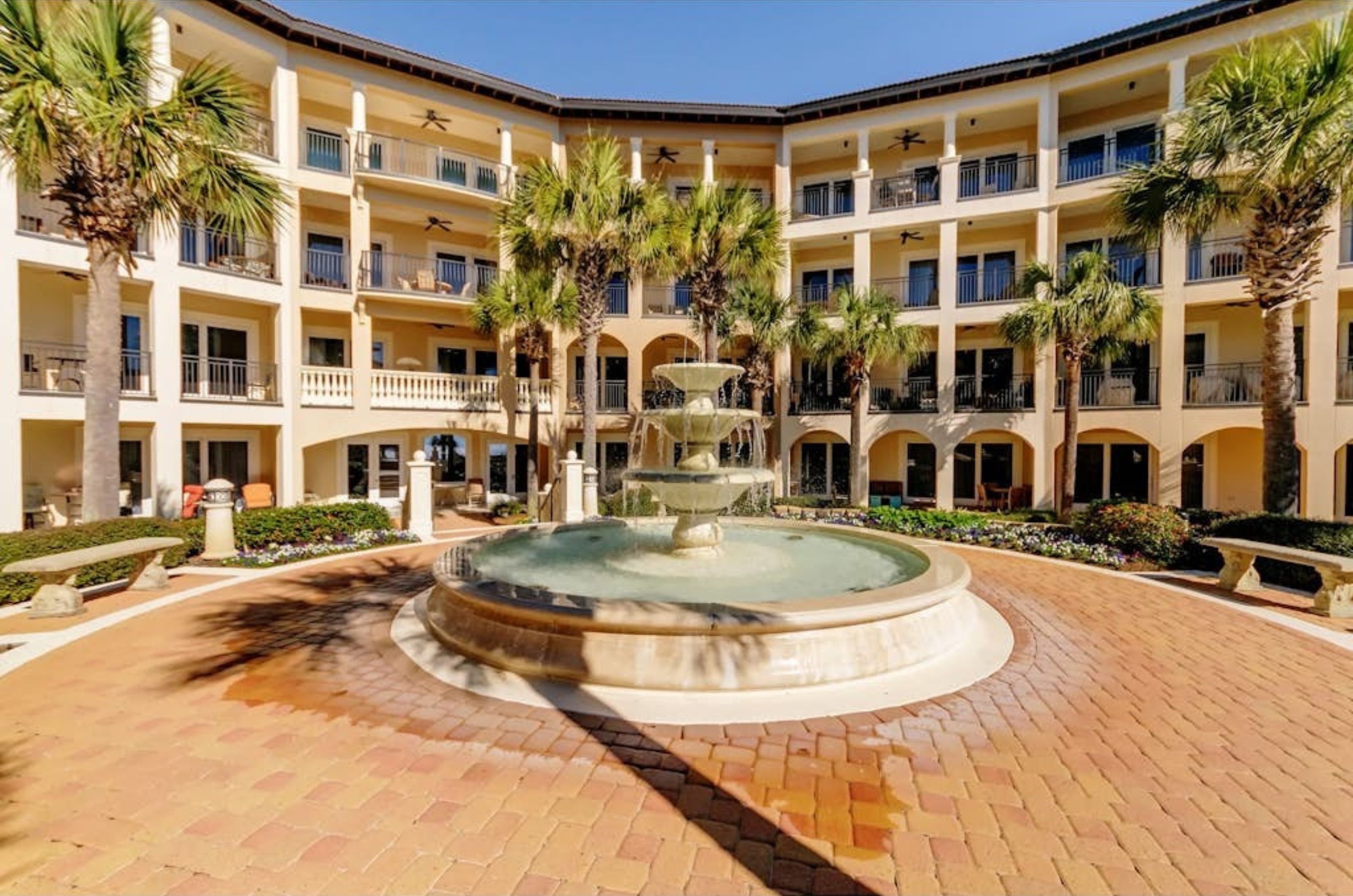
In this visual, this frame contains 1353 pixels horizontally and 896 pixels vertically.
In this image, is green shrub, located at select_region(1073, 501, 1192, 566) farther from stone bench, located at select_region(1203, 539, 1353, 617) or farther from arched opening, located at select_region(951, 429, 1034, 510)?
arched opening, located at select_region(951, 429, 1034, 510)

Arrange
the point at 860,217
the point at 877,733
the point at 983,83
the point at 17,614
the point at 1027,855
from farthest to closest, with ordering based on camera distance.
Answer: the point at 860,217 < the point at 983,83 < the point at 17,614 < the point at 877,733 < the point at 1027,855

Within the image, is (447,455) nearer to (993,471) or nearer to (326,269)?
(326,269)

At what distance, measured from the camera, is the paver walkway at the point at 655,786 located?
2.97 metres

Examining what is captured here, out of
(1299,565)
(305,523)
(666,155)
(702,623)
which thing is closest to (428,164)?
(666,155)

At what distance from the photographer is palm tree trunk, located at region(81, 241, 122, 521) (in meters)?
9.64

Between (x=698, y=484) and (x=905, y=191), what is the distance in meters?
18.6

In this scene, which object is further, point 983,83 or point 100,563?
point 983,83

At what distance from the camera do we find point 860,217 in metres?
20.9

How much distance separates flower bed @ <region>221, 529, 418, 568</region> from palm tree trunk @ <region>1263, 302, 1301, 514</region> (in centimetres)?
1741

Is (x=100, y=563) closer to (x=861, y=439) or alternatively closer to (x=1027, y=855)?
(x=1027, y=855)

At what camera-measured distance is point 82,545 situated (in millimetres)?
8648

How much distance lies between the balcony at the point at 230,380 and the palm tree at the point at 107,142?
6360mm

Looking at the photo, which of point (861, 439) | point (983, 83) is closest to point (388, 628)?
point (861, 439)

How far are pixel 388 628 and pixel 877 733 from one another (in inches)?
214
